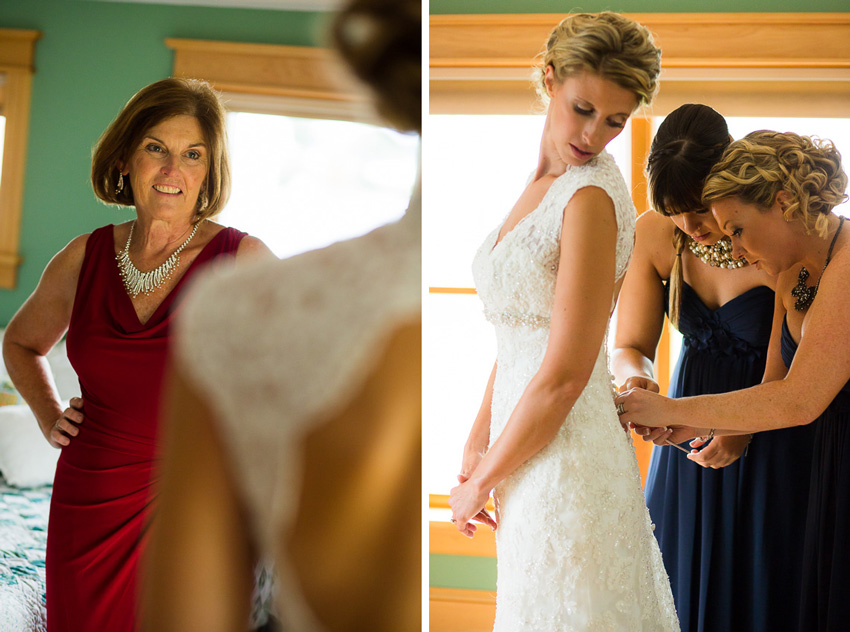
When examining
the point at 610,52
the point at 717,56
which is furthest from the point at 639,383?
the point at 717,56

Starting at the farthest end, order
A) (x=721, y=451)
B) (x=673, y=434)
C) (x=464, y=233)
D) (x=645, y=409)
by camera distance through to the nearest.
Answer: (x=464, y=233) → (x=721, y=451) → (x=673, y=434) → (x=645, y=409)

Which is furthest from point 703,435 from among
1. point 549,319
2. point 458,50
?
point 458,50

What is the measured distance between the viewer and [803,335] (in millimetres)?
1050

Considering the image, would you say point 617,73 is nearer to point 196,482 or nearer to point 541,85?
point 541,85

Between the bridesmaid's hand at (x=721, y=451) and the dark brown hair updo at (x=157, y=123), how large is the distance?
1048 mm

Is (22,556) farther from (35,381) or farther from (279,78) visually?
(279,78)

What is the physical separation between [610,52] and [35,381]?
2.56 ft

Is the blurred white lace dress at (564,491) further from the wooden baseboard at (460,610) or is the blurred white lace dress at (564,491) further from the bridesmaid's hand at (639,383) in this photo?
the wooden baseboard at (460,610)

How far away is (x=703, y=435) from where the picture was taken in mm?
1136

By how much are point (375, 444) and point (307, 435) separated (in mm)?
55

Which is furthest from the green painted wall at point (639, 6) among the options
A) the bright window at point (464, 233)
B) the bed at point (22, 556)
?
the bed at point (22, 556)

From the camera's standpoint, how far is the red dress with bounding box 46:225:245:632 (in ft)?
1.71

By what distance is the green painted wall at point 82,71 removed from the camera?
1.79 feet

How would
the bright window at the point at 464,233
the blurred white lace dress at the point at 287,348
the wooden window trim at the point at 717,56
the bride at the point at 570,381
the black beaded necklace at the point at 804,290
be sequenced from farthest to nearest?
the bright window at the point at 464,233
the wooden window trim at the point at 717,56
the black beaded necklace at the point at 804,290
the bride at the point at 570,381
the blurred white lace dress at the point at 287,348
